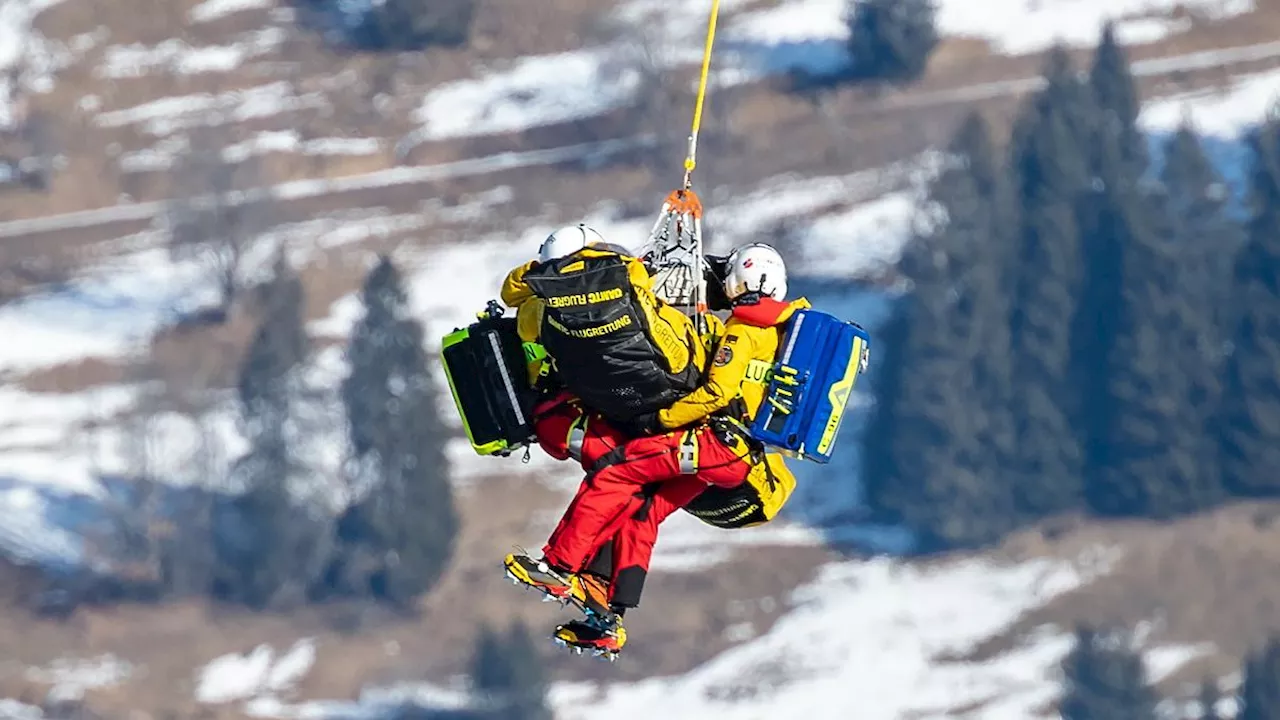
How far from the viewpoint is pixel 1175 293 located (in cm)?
7756

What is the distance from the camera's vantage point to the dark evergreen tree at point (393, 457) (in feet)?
231

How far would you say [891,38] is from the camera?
82.0 meters

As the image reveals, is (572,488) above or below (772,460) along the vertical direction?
above

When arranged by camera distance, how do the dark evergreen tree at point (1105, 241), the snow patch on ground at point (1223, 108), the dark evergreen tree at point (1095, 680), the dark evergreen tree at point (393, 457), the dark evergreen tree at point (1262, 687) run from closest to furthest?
1. the dark evergreen tree at point (1262, 687)
2. the dark evergreen tree at point (1095, 680)
3. the dark evergreen tree at point (393, 457)
4. the dark evergreen tree at point (1105, 241)
5. the snow patch on ground at point (1223, 108)

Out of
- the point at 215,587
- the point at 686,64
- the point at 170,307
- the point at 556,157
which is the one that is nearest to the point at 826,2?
the point at 686,64

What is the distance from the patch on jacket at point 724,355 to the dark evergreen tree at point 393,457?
52492 mm

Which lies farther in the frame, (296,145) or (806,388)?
(296,145)

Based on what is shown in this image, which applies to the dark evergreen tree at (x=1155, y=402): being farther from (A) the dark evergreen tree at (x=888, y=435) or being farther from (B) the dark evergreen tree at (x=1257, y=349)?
(A) the dark evergreen tree at (x=888, y=435)

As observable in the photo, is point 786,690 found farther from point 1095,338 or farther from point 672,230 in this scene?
point 672,230

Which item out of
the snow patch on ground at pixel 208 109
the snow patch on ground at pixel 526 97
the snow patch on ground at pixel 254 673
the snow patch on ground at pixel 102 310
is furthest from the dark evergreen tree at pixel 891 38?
the snow patch on ground at pixel 254 673

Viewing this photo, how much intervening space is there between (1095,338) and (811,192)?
25.7ft

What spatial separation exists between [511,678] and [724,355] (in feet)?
156

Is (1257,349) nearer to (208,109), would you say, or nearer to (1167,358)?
(1167,358)

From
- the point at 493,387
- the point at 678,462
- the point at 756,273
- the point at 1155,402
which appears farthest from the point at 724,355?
the point at 1155,402
